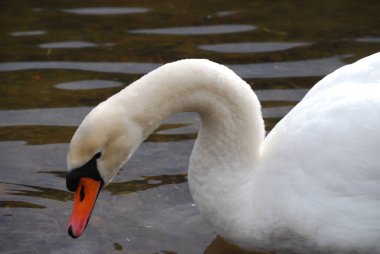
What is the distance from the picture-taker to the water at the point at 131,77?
5.64 meters

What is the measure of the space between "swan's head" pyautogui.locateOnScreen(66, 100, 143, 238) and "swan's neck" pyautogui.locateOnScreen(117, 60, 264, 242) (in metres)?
0.10

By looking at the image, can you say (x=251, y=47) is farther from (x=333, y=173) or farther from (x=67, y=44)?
(x=333, y=173)

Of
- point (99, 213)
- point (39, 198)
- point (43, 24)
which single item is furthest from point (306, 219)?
point (43, 24)

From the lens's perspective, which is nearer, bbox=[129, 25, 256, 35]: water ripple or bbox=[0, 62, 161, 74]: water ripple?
bbox=[0, 62, 161, 74]: water ripple

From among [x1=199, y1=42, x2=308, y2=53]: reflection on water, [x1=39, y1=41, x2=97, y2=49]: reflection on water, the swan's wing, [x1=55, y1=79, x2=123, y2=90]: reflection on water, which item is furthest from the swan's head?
[x1=39, y1=41, x2=97, y2=49]: reflection on water

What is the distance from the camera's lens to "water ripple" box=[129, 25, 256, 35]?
8297 mm

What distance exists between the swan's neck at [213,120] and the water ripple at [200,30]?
3.36 m

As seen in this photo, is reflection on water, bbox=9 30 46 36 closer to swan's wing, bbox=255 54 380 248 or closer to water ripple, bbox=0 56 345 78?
water ripple, bbox=0 56 345 78

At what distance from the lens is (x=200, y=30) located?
328 inches

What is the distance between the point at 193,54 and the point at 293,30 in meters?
1.02

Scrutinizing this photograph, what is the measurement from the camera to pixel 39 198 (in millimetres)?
5953

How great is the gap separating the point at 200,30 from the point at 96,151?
3964mm

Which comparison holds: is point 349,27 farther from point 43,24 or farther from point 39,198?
point 39,198

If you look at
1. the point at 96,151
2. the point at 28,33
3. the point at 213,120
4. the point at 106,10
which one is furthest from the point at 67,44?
the point at 96,151
